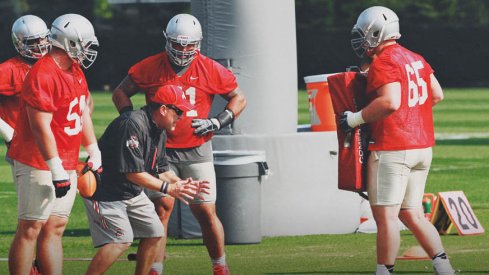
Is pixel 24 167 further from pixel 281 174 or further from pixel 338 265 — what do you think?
pixel 281 174

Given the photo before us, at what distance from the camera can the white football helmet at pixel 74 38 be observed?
8617 millimetres

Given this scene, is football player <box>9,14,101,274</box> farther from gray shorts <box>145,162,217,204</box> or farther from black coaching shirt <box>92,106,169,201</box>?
gray shorts <box>145,162,217,204</box>

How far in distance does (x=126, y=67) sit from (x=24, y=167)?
1696 inches

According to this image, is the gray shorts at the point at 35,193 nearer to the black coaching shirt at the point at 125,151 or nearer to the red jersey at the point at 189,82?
the black coaching shirt at the point at 125,151

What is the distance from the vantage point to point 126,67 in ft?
169

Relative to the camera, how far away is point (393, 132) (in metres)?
9.20

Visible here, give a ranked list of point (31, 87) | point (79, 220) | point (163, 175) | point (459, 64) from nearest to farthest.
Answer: point (31, 87), point (163, 175), point (79, 220), point (459, 64)

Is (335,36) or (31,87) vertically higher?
(31,87)

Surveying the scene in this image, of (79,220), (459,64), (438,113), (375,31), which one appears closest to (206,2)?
(79,220)

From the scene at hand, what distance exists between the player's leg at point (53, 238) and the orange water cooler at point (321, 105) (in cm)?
537

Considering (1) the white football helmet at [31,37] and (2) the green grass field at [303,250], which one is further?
(2) the green grass field at [303,250]

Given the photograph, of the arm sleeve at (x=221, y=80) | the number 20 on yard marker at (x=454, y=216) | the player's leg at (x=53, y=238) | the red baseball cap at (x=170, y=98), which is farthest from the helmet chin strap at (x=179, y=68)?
the number 20 on yard marker at (x=454, y=216)

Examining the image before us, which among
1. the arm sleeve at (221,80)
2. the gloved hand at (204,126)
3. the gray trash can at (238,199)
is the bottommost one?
the gray trash can at (238,199)

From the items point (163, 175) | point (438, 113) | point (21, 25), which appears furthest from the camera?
point (438, 113)
